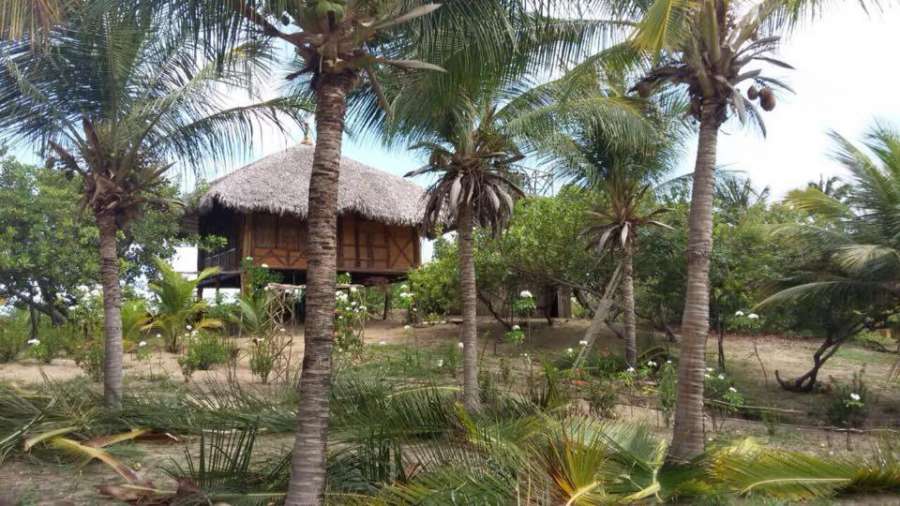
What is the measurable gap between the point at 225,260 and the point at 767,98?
663 inches

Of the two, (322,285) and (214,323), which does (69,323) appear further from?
(322,285)

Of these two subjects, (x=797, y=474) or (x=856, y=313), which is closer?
(x=797, y=474)

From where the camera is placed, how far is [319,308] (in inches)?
182

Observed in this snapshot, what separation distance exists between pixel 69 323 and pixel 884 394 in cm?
1451

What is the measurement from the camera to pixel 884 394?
12914 millimetres

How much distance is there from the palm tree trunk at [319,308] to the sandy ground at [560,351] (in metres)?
1.38

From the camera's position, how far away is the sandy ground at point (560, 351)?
5727 mm

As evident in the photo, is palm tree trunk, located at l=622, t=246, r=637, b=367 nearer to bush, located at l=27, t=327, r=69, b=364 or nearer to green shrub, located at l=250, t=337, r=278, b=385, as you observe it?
green shrub, located at l=250, t=337, r=278, b=385

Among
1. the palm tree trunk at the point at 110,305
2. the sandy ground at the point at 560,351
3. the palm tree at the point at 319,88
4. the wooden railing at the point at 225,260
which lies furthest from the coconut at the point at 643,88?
the wooden railing at the point at 225,260

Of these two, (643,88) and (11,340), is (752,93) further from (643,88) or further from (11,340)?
(11,340)

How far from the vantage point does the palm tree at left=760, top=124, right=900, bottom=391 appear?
36.8 feet

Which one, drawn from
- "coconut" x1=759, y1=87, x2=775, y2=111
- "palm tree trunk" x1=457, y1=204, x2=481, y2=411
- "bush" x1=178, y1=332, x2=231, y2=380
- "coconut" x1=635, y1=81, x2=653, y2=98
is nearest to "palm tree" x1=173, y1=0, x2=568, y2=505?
"coconut" x1=635, y1=81, x2=653, y2=98

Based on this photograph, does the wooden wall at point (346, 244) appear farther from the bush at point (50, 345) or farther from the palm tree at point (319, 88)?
the palm tree at point (319, 88)

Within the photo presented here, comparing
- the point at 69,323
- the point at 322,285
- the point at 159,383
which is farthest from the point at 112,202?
the point at 69,323
